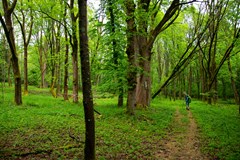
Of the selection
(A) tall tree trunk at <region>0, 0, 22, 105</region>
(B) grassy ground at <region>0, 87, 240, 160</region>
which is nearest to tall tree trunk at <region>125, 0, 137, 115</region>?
(B) grassy ground at <region>0, 87, 240, 160</region>

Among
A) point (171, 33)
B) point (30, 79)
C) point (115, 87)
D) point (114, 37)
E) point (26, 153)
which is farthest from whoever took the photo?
point (30, 79)

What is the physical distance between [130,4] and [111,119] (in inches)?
236

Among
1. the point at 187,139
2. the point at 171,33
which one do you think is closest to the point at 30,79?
the point at 171,33

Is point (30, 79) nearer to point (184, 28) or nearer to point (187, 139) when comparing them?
point (184, 28)

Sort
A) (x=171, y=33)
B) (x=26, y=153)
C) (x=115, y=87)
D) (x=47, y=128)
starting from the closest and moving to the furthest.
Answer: (x=26, y=153), (x=47, y=128), (x=115, y=87), (x=171, y=33)

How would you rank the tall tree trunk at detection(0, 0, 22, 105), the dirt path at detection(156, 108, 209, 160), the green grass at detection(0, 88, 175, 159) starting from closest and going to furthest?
the green grass at detection(0, 88, 175, 159) → the dirt path at detection(156, 108, 209, 160) → the tall tree trunk at detection(0, 0, 22, 105)

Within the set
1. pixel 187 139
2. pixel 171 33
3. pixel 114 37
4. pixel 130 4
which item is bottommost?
pixel 187 139

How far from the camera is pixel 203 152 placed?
6746 mm

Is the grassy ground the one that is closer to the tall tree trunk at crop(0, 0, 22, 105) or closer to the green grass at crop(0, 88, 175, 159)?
the green grass at crop(0, 88, 175, 159)

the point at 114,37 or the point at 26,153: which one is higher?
the point at 114,37

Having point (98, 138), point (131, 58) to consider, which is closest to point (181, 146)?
point (98, 138)

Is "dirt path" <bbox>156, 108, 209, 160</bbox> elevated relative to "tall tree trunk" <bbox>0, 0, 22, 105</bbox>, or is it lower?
lower

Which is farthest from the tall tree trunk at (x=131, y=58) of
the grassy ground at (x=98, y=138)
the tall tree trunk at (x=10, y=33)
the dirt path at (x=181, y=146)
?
the tall tree trunk at (x=10, y=33)

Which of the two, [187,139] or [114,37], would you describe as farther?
[114,37]
